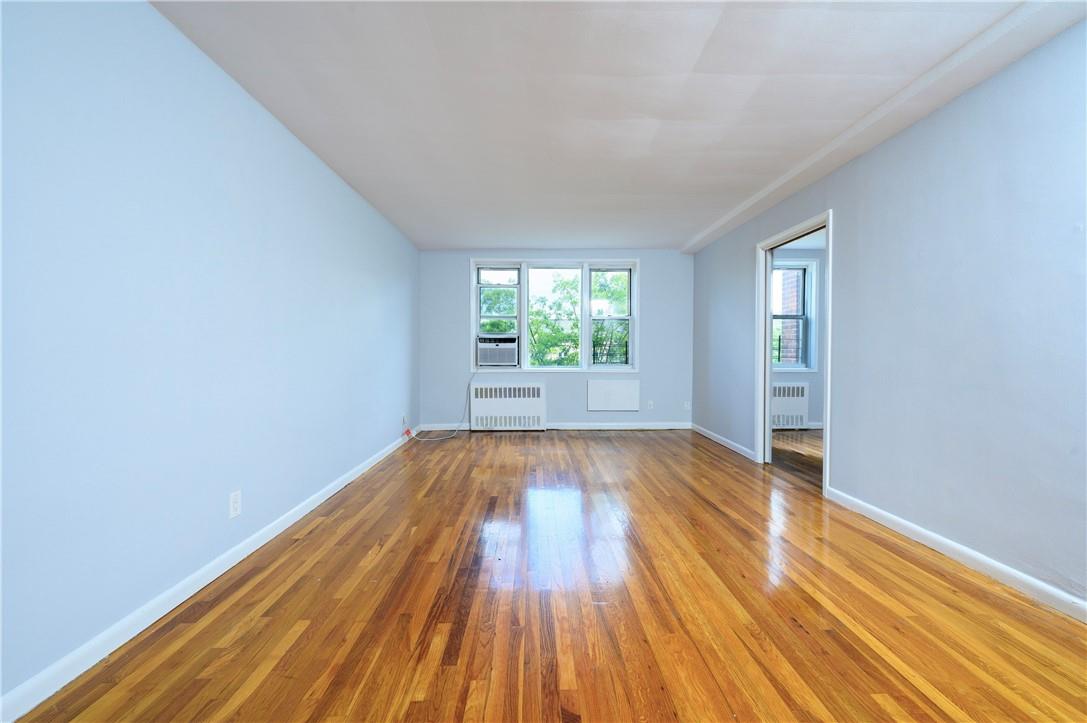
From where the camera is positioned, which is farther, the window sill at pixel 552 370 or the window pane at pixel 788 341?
the window pane at pixel 788 341

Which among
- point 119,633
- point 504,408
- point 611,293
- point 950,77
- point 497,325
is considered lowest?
point 119,633

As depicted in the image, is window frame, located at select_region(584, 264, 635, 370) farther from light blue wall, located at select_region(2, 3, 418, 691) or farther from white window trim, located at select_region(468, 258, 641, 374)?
light blue wall, located at select_region(2, 3, 418, 691)

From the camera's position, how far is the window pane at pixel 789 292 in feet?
23.1

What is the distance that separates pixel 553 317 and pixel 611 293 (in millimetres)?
923

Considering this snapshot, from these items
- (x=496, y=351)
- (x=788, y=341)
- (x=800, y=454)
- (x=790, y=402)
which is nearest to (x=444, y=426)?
(x=496, y=351)

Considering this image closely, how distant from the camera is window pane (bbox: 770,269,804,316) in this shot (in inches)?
277

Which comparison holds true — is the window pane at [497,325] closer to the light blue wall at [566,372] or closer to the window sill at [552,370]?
the light blue wall at [566,372]

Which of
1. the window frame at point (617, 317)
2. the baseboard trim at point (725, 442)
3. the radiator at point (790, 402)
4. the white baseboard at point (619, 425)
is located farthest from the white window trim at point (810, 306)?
the window frame at point (617, 317)

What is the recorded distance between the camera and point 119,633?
1673 mm

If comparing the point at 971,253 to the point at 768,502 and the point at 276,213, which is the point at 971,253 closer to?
the point at 768,502

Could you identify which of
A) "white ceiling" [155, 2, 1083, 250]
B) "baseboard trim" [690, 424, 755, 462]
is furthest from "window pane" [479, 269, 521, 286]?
"baseboard trim" [690, 424, 755, 462]

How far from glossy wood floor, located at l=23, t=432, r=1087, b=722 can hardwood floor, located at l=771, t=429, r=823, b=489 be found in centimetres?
126

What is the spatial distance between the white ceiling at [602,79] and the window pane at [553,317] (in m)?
2.84

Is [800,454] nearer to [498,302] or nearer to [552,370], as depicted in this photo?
[552,370]
